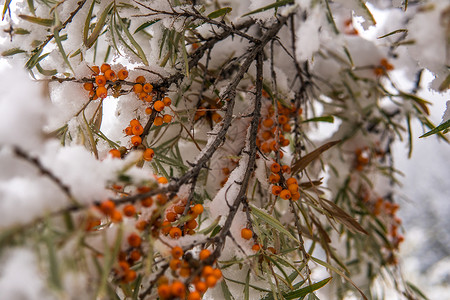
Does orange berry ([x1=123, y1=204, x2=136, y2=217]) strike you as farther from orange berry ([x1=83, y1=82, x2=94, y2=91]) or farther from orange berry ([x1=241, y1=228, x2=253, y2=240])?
orange berry ([x1=83, y1=82, x2=94, y2=91])

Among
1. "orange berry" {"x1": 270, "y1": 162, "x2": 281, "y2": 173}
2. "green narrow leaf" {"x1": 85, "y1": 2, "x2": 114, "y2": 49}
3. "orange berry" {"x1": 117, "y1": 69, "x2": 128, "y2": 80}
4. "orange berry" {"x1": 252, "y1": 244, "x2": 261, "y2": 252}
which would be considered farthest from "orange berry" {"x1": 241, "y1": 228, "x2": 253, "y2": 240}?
"green narrow leaf" {"x1": 85, "y1": 2, "x2": 114, "y2": 49}

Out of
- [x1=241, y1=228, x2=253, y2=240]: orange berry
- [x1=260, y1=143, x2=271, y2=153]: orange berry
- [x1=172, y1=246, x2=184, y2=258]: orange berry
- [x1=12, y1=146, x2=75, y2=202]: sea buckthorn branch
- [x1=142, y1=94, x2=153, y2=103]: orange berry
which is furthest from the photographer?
[x1=260, y1=143, x2=271, y2=153]: orange berry

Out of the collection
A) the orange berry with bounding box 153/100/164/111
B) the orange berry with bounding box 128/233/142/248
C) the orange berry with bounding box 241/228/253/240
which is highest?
the orange berry with bounding box 153/100/164/111

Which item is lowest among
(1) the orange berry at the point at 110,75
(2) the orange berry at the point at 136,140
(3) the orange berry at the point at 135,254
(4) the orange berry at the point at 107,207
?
(3) the orange berry at the point at 135,254

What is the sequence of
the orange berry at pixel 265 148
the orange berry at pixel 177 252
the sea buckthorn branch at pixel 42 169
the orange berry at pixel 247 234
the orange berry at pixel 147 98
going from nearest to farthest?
the sea buckthorn branch at pixel 42 169 < the orange berry at pixel 177 252 < the orange berry at pixel 247 234 < the orange berry at pixel 147 98 < the orange berry at pixel 265 148

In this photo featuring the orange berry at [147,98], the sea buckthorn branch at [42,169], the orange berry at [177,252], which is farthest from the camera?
the orange berry at [147,98]

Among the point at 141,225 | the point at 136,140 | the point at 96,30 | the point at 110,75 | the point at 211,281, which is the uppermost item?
the point at 96,30

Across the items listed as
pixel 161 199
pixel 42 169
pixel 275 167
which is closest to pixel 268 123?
pixel 275 167

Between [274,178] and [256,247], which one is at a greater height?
[274,178]

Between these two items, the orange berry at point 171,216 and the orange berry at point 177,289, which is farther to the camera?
the orange berry at point 171,216

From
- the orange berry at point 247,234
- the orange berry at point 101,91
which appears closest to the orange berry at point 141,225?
the orange berry at point 247,234

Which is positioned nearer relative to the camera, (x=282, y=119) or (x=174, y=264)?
(x=174, y=264)

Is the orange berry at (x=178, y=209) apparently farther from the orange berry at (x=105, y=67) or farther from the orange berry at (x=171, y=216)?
the orange berry at (x=105, y=67)

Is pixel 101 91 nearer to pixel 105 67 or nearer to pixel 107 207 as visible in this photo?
pixel 105 67
